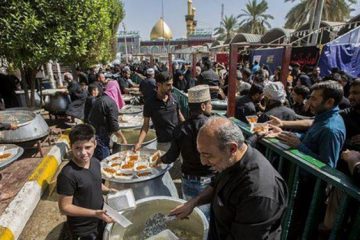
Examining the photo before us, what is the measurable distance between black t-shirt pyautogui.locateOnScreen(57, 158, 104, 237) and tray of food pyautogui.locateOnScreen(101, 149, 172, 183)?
0.43 meters

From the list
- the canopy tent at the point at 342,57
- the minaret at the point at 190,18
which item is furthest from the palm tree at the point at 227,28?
the canopy tent at the point at 342,57

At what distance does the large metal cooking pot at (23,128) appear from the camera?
4961mm

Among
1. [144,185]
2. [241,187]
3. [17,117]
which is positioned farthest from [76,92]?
[241,187]

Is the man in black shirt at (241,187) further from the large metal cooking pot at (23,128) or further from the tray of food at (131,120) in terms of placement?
the large metal cooking pot at (23,128)

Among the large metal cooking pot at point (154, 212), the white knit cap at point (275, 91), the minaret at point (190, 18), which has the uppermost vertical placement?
the minaret at point (190, 18)

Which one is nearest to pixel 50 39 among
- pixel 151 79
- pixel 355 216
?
pixel 151 79

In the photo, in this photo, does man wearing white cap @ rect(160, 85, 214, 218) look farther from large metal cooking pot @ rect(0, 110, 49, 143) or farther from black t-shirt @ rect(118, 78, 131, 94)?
black t-shirt @ rect(118, 78, 131, 94)

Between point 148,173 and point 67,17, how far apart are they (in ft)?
15.9

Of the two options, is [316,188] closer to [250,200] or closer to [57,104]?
[250,200]

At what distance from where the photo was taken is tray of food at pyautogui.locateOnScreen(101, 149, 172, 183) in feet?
9.91

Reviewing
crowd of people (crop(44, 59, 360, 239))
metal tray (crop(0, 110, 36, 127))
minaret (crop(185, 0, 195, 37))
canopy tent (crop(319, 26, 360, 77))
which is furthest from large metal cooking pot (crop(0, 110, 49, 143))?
minaret (crop(185, 0, 195, 37))

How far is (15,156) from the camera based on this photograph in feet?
10.7

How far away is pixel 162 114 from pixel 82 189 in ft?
6.75

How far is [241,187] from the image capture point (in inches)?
59.0
